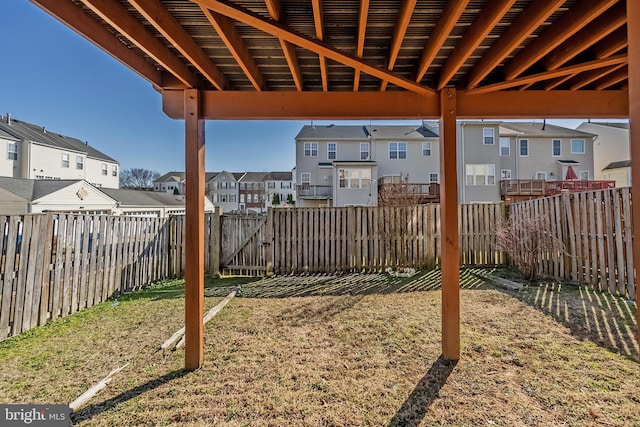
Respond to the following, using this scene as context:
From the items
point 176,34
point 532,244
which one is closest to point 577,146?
point 532,244

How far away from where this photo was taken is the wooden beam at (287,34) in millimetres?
1615

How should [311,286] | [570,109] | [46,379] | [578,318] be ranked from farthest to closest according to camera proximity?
[311,286]
[578,318]
[570,109]
[46,379]

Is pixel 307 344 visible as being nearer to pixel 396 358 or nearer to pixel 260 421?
pixel 396 358

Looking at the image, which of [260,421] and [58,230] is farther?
[58,230]

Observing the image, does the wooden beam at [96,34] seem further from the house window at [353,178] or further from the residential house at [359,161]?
the house window at [353,178]

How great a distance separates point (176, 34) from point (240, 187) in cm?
4409

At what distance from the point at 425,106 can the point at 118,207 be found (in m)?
19.5

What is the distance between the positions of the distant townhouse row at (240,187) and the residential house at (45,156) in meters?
18.9

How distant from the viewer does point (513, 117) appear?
2883 mm

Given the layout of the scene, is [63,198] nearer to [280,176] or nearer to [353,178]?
[353,178]

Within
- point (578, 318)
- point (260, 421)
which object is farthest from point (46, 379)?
point (578, 318)

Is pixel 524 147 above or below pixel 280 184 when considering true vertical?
below

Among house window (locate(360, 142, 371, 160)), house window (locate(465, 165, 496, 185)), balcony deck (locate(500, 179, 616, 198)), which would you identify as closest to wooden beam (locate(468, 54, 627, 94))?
house window (locate(360, 142, 371, 160))

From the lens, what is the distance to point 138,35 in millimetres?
1943
